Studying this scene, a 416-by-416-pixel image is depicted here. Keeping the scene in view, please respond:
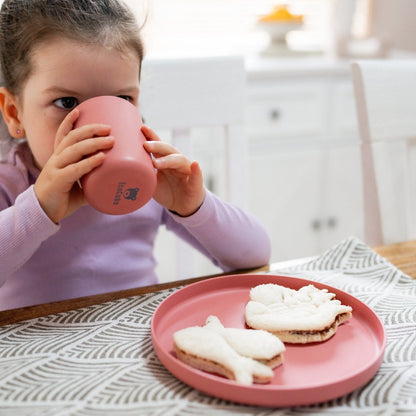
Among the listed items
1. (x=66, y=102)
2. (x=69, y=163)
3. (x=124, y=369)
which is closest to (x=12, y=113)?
(x=66, y=102)

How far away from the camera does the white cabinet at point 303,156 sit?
2.36 metres

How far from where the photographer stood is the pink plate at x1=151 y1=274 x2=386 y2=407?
499 mm

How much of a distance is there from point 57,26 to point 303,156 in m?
1.80

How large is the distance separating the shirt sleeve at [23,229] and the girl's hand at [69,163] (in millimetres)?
14

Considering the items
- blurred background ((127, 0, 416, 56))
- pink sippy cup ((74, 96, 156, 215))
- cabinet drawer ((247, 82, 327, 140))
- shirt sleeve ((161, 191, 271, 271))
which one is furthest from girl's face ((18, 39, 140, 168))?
blurred background ((127, 0, 416, 56))

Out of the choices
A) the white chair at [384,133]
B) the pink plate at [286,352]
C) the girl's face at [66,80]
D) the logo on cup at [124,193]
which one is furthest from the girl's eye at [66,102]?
the white chair at [384,133]

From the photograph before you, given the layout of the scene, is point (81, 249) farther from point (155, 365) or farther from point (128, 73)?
point (155, 365)

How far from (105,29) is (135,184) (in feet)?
1.07

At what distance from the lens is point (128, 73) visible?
2.78 ft

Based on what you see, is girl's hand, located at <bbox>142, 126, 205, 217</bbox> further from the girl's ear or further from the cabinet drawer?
the cabinet drawer

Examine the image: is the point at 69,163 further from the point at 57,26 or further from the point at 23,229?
the point at 57,26

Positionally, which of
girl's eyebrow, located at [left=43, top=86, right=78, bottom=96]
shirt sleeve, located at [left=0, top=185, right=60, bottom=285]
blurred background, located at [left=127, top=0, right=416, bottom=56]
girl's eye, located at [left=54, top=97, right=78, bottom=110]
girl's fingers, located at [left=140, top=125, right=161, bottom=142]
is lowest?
shirt sleeve, located at [left=0, top=185, right=60, bottom=285]

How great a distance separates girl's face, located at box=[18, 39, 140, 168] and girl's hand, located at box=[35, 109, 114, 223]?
9 centimetres

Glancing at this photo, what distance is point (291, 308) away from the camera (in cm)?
64
